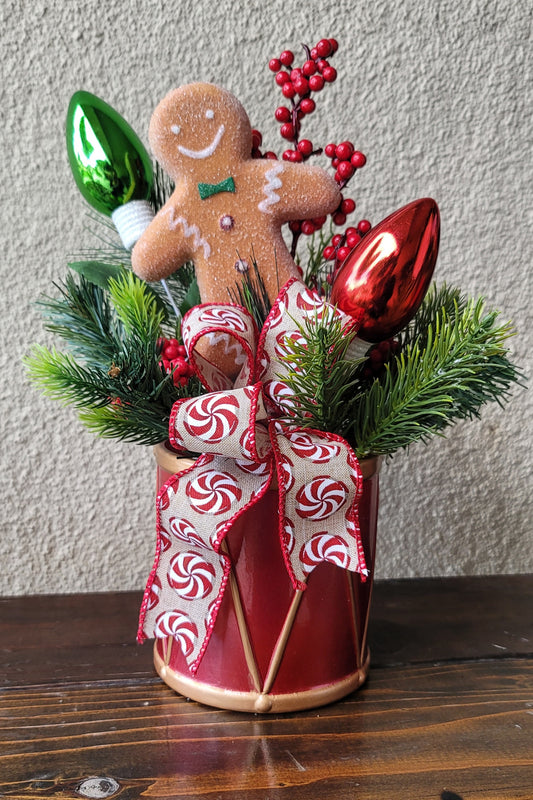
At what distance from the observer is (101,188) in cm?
44

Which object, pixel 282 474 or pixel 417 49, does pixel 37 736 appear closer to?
pixel 282 474

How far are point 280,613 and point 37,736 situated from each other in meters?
0.15

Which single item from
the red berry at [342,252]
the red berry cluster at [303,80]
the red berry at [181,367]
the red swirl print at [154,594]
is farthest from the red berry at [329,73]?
the red swirl print at [154,594]

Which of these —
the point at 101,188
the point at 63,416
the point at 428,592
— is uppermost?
the point at 101,188

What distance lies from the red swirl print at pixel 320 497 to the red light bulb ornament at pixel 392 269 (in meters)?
0.08

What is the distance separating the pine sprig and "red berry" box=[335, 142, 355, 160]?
4.8 inches

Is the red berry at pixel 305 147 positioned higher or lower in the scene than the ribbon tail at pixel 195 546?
higher

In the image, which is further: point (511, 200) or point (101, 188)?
point (511, 200)

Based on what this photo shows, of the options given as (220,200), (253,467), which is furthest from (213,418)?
(220,200)

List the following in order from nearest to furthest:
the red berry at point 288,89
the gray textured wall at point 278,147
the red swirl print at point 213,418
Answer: the red swirl print at point 213,418 → the red berry at point 288,89 → the gray textured wall at point 278,147

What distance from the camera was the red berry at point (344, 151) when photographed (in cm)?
44

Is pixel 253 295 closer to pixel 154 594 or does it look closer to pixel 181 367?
pixel 181 367

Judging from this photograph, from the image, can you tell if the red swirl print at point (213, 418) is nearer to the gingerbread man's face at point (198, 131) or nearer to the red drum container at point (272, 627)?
the red drum container at point (272, 627)

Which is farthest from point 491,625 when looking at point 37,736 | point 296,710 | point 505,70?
point 505,70
